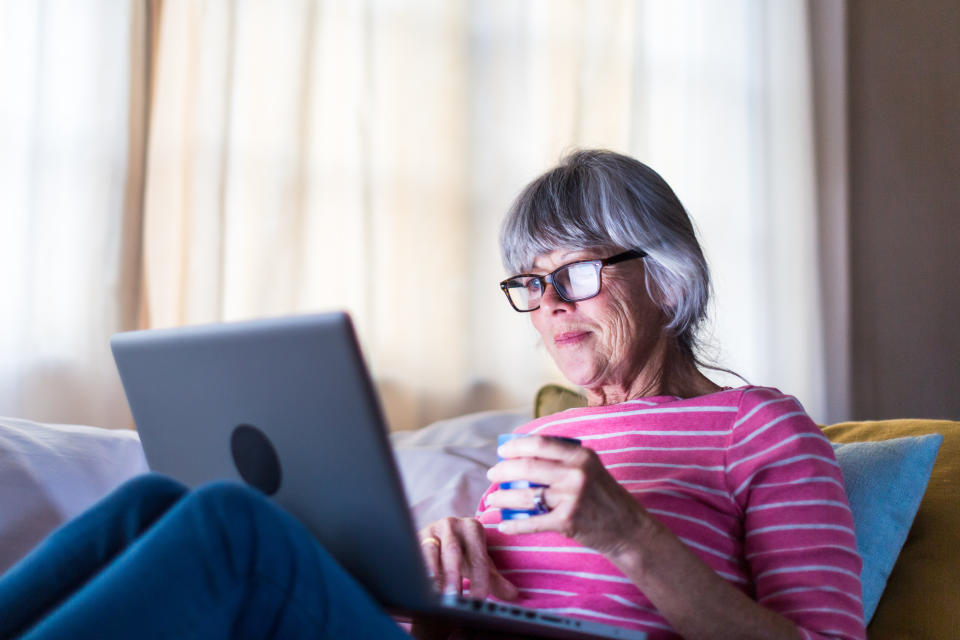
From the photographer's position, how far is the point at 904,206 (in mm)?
2754

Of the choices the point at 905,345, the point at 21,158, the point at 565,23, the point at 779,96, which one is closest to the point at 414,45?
the point at 565,23

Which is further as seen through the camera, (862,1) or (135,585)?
(862,1)

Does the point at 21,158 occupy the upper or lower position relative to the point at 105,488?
upper

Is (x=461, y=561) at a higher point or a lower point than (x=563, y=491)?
lower

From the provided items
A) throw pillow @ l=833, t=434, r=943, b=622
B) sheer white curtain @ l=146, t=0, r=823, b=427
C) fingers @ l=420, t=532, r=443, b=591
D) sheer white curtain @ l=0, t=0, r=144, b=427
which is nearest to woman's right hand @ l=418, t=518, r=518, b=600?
fingers @ l=420, t=532, r=443, b=591

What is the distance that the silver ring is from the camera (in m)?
0.79

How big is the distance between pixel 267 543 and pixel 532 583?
49 cm

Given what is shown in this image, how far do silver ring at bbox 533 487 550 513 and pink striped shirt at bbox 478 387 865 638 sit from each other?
249 mm

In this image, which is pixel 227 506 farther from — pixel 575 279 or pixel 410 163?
pixel 410 163

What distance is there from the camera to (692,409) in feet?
3.55

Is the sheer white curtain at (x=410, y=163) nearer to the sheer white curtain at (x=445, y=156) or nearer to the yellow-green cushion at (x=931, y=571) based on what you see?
the sheer white curtain at (x=445, y=156)

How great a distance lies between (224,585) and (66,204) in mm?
1284

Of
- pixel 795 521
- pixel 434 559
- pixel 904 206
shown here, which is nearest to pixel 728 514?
pixel 795 521

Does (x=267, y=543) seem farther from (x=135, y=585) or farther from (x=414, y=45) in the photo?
(x=414, y=45)
